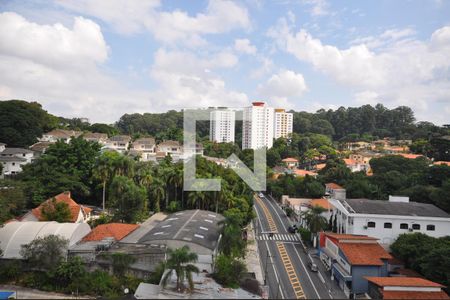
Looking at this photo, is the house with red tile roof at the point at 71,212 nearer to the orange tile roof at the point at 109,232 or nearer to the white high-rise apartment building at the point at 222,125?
the orange tile roof at the point at 109,232

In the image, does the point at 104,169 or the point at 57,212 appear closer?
the point at 57,212

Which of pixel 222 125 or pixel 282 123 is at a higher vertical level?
pixel 282 123

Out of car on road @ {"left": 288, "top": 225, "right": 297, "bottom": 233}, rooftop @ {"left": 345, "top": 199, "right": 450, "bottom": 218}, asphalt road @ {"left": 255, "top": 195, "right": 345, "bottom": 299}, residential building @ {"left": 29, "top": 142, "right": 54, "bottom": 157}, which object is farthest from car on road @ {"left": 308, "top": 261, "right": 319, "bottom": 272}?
residential building @ {"left": 29, "top": 142, "right": 54, "bottom": 157}

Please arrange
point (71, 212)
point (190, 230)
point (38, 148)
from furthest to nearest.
Result: point (38, 148), point (71, 212), point (190, 230)

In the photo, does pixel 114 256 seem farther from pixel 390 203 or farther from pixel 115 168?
pixel 390 203

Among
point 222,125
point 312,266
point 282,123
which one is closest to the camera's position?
point 312,266

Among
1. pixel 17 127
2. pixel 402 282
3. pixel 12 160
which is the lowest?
pixel 402 282

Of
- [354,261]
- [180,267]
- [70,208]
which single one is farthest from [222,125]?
[180,267]

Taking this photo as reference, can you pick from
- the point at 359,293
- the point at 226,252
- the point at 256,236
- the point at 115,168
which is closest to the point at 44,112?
the point at 115,168

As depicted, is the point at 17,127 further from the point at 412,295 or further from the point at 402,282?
the point at 412,295
